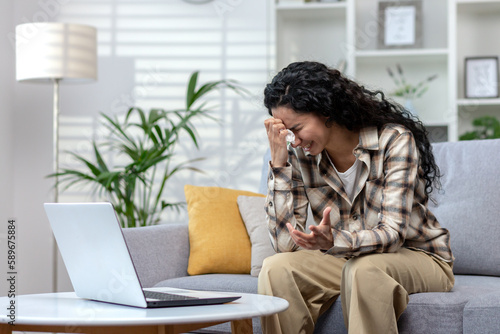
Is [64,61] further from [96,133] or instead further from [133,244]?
[133,244]

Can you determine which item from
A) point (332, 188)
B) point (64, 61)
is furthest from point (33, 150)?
point (332, 188)

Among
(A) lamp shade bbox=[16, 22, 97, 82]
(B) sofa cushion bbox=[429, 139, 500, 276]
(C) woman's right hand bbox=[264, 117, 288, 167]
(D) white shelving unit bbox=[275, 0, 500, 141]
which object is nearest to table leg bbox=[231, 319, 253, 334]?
(C) woman's right hand bbox=[264, 117, 288, 167]

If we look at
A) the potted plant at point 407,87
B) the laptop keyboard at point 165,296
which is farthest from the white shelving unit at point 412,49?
the laptop keyboard at point 165,296

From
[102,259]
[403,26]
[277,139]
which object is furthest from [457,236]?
[403,26]

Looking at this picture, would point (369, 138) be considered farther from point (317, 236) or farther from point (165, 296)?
point (165, 296)

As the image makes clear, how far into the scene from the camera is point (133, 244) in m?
1.99

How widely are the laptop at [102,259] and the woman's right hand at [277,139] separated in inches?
20.8

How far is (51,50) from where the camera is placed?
2.84 m

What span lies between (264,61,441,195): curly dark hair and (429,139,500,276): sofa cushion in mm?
387

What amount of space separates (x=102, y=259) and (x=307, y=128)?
680 mm

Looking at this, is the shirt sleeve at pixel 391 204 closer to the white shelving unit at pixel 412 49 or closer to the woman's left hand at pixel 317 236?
the woman's left hand at pixel 317 236

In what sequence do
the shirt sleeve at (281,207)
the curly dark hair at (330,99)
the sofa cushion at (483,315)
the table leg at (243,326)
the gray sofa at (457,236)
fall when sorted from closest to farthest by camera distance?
1. the table leg at (243,326)
2. the sofa cushion at (483,315)
3. the curly dark hair at (330,99)
4. the shirt sleeve at (281,207)
5. the gray sofa at (457,236)

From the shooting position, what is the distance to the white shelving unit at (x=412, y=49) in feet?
10.8

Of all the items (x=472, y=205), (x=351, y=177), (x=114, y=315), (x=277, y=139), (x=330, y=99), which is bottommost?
(x=114, y=315)
